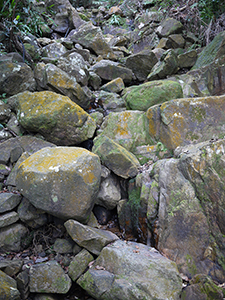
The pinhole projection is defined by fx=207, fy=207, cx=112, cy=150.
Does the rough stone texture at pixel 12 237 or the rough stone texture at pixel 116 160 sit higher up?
the rough stone texture at pixel 116 160

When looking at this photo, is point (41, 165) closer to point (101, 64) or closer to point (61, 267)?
point (61, 267)

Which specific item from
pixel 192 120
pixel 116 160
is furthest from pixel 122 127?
pixel 192 120

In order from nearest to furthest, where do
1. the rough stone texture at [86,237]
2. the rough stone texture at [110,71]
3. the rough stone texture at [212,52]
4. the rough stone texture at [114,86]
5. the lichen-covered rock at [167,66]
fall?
the rough stone texture at [86,237] < the rough stone texture at [212,52] < the lichen-covered rock at [167,66] < the rough stone texture at [114,86] < the rough stone texture at [110,71]

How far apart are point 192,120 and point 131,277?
387 centimetres

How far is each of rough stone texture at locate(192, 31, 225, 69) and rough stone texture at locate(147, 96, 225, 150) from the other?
3.23m

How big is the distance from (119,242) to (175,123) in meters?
3.18

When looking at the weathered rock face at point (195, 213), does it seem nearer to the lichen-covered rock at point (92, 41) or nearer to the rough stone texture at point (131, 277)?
the rough stone texture at point (131, 277)

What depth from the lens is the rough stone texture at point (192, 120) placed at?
523 centimetres

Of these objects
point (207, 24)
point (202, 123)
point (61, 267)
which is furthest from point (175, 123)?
point (207, 24)

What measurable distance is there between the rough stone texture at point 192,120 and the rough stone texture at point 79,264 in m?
3.23

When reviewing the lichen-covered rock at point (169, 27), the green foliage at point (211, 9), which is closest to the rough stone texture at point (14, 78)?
the lichen-covered rock at point (169, 27)

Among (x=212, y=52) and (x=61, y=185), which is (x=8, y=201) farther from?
(x=212, y=52)

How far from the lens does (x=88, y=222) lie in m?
4.36

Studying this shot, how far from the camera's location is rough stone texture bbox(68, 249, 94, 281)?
137 inches
